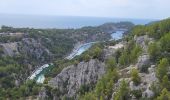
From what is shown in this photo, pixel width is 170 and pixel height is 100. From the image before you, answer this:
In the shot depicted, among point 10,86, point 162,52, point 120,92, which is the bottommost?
point 10,86

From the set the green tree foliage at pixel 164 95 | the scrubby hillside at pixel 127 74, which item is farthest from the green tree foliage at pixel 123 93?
the green tree foliage at pixel 164 95

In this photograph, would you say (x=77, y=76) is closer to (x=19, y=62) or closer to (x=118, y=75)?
(x=118, y=75)

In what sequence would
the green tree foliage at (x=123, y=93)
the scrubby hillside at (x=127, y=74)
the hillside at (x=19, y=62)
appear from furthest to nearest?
the hillside at (x=19, y=62)
the scrubby hillside at (x=127, y=74)
the green tree foliage at (x=123, y=93)

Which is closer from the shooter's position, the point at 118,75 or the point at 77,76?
the point at 118,75

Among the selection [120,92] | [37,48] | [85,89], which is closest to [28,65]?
[37,48]

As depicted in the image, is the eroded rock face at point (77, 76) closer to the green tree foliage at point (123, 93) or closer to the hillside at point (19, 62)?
the hillside at point (19, 62)

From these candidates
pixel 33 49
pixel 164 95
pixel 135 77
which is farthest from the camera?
pixel 33 49

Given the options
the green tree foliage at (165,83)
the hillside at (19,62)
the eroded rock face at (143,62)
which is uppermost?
the eroded rock face at (143,62)

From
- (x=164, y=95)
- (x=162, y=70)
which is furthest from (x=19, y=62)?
(x=164, y=95)

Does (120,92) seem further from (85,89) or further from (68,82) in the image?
(68,82)
